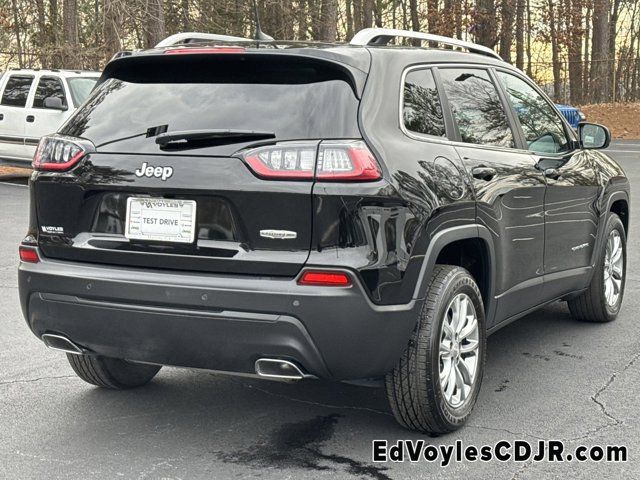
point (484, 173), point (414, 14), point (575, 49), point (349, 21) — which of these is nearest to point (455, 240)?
point (484, 173)

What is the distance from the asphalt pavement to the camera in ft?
13.3

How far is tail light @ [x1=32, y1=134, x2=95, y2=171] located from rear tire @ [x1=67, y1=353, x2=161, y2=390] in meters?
1.10

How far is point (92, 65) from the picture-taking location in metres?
24.8

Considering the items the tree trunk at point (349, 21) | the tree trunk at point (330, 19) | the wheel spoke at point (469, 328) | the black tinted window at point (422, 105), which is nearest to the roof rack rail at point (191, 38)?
the black tinted window at point (422, 105)

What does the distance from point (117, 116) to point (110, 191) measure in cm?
40

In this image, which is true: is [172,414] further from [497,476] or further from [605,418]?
[605,418]

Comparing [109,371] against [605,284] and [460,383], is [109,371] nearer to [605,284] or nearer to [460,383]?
[460,383]

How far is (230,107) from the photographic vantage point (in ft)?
13.4

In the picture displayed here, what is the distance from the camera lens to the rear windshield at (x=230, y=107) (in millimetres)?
3965

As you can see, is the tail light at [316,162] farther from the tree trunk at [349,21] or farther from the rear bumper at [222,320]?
the tree trunk at [349,21]

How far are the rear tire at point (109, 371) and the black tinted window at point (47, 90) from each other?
39.6 ft

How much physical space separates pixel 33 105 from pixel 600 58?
968 inches

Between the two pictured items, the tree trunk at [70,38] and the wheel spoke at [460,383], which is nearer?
the wheel spoke at [460,383]

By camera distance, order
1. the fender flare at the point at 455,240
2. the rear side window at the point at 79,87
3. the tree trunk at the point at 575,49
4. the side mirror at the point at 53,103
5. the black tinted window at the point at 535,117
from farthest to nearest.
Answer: the tree trunk at the point at 575,49
the rear side window at the point at 79,87
the side mirror at the point at 53,103
the black tinted window at the point at 535,117
the fender flare at the point at 455,240
